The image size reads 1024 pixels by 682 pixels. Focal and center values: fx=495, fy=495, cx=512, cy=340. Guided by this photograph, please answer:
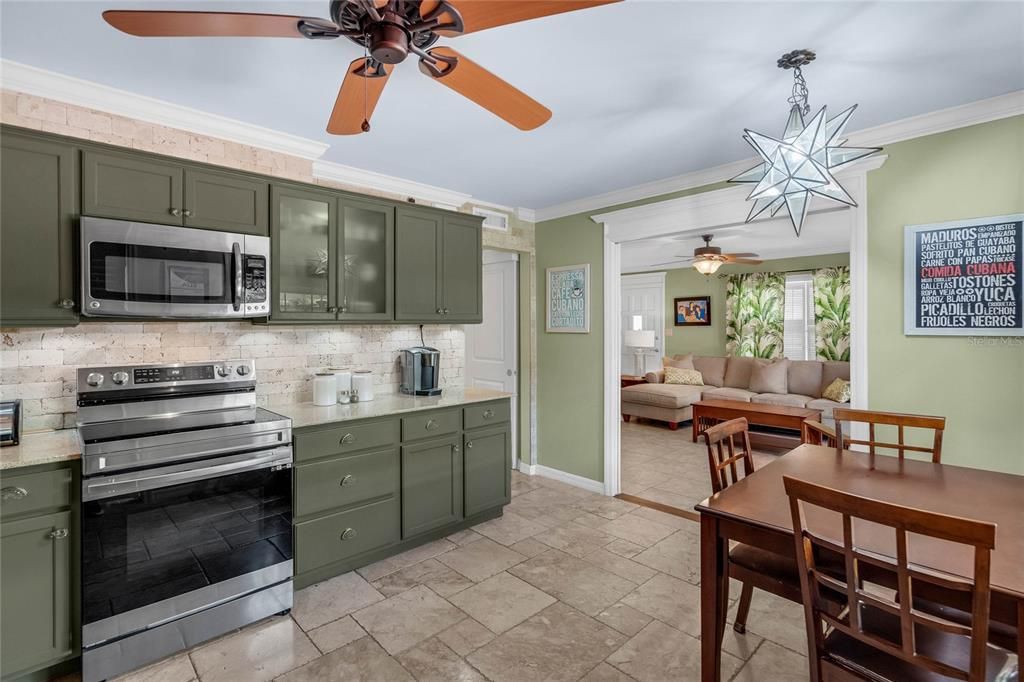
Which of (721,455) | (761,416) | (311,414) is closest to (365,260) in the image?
(311,414)

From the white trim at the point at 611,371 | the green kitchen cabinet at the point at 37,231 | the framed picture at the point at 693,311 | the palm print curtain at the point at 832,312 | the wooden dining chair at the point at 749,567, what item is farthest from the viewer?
the framed picture at the point at 693,311

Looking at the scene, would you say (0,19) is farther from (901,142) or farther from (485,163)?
(901,142)

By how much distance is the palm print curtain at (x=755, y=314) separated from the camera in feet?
25.1

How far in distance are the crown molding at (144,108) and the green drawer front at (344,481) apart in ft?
6.36

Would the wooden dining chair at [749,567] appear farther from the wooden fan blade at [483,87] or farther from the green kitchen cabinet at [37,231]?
the green kitchen cabinet at [37,231]

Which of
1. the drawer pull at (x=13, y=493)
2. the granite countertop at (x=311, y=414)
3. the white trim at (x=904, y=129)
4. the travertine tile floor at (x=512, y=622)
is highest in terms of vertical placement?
the white trim at (x=904, y=129)

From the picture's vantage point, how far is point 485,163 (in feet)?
11.2

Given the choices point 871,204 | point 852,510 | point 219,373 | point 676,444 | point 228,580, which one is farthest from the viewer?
point 676,444

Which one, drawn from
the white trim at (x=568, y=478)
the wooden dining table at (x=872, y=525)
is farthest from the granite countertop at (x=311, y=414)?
the wooden dining table at (x=872, y=525)

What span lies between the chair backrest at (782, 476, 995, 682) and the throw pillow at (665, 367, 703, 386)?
20.5ft

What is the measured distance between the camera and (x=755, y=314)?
7.84 metres

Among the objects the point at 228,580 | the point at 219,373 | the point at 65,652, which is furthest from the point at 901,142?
the point at 65,652

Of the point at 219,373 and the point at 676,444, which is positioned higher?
the point at 219,373

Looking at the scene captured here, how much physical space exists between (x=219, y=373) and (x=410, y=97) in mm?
1766
